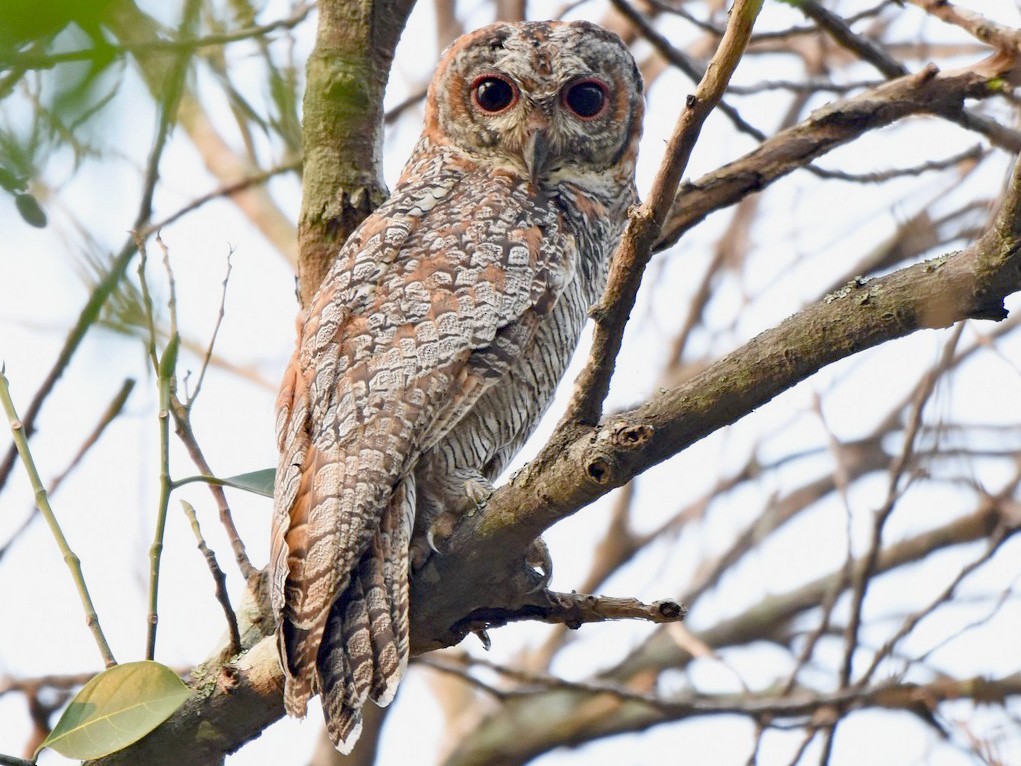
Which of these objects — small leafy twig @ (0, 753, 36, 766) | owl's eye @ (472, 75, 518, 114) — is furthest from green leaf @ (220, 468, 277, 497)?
owl's eye @ (472, 75, 518, 114)

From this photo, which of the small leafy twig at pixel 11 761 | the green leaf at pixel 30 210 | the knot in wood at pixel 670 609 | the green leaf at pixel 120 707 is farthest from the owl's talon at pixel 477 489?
the green leaf at pixel 30 210

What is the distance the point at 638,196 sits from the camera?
4223mm

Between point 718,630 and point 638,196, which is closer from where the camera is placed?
point 638,196

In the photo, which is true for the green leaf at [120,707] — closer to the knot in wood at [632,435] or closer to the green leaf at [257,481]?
the green leaf at [257,481]

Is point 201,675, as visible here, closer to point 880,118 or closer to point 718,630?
point 880,118

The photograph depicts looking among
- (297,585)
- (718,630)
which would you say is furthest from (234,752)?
(718,630)

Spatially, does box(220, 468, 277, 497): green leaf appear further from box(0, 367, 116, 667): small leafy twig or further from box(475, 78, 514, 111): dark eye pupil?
box(475, 78, 514, 111): dark eye pupil

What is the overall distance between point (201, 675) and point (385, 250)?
4.24 feet

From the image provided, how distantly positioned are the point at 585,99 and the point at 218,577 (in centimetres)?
240

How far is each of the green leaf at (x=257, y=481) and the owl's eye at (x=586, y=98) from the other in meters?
1.78

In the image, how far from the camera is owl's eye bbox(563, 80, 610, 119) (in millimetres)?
4051

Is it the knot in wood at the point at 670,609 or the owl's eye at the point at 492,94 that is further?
the owl's eye at the point at 492,94

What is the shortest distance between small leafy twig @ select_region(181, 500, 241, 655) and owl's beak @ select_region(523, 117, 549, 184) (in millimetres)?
1783

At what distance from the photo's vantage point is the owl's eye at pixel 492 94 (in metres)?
4.09
